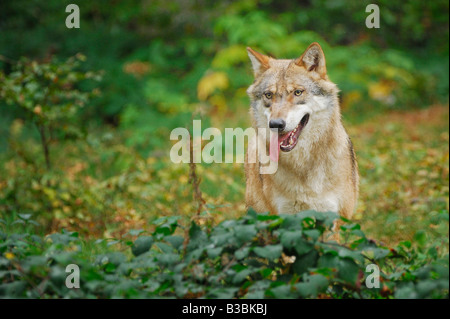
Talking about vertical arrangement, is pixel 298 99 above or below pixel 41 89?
below

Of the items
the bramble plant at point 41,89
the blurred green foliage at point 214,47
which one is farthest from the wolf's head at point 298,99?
the blurred green foliage at point 214,47

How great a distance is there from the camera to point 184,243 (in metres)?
3.03

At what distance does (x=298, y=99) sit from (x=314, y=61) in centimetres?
41

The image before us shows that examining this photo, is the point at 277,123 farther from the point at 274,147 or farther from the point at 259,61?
the point at 259,61

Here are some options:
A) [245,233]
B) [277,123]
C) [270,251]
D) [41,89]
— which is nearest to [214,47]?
[41,89]

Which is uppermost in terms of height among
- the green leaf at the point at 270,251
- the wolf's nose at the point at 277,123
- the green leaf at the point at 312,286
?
the wolf's nose at the point at 277,123

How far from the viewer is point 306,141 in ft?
14.0

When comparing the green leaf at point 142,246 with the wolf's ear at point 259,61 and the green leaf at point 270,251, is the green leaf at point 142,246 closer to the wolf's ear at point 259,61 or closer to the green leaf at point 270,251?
the green leaf at point 270,251

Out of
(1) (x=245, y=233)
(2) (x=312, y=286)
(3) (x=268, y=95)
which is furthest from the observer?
(3) (x=268, y=95)

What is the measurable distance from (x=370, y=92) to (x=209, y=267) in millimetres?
9467

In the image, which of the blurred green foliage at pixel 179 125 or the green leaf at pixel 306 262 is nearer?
the green leaf at pixel 306 262

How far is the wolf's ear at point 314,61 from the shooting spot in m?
4.29

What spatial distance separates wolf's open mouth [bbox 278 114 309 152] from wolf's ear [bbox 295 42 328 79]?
45 cm

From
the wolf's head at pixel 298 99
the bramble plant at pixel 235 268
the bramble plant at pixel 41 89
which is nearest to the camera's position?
the bramble plant at pixel 235 268
